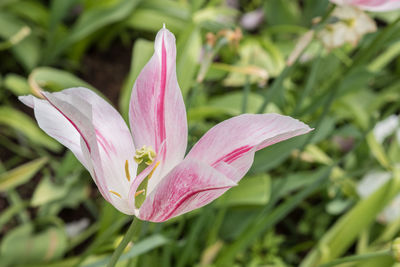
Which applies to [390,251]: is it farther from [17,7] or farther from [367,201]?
[17,7]

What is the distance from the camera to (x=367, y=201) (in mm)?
1047

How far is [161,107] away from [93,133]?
0.10 metres

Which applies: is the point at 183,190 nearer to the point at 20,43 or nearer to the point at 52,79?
the point at 52,79

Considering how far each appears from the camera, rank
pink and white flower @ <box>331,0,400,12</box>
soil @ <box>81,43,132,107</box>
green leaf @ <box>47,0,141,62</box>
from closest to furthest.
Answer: pink and white flower @ <box>331,0,400,12</box>, green leaf @ <box>47,0,141,62</box>, soil @ <box>81,43,132,107</box>

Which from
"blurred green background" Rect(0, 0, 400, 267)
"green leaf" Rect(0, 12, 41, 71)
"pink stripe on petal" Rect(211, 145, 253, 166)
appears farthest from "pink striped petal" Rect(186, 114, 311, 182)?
"green leaf" Rect(0, 12, 41, 71)

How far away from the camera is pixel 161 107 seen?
47cm

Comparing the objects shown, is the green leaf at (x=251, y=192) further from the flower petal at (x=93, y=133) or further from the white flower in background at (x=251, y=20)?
the white flower in background at (x=251, y=20)

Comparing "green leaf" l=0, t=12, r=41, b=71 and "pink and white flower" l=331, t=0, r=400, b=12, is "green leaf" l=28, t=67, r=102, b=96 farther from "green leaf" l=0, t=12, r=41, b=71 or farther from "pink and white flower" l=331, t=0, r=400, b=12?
"pink and white flower" l=331, t=0, r=400, b=12

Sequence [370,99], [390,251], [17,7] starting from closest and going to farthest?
[390,251] < [17,7] < [370,99]

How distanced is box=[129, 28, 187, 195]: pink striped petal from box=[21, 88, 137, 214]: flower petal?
0.02 m

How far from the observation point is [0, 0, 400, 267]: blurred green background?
0.94 m

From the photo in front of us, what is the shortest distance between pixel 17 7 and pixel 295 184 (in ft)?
3.15

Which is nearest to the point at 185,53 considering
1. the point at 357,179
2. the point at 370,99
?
the point at 357,179

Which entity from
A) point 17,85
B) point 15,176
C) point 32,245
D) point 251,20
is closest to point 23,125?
point 17,85
